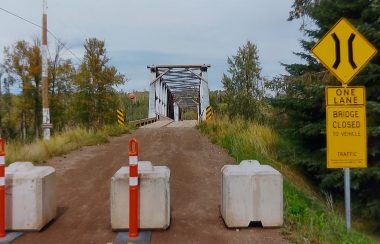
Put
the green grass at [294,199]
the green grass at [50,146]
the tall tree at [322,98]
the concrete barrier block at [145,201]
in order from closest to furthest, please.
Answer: the green grass at [294,199], the concrete barrier block at [145,201], the tall tree at [322,98], the green grass at [50,146]

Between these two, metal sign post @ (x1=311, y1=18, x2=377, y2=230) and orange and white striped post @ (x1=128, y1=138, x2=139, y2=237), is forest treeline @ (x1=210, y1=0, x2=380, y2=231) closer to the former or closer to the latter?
metal sign post @ (x1=311, y1=18, x2=377, y2=230)

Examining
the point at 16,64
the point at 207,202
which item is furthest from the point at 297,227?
the point at 16,64

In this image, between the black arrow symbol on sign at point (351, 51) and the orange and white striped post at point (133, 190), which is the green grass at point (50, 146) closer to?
the orange and white striped post at point (133, 190)

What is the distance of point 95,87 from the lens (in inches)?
1059

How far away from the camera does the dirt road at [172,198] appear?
589 centimetres

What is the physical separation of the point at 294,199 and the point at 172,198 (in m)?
2.24

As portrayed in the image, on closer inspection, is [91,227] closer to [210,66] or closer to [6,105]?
[6,105]

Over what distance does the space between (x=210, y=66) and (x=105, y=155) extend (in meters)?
42.4

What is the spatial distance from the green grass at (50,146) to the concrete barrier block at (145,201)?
6114 millimetres

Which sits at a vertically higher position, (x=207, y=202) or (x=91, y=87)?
(x=91, y=87)

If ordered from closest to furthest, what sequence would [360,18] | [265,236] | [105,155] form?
[265,236], [360,18], [105,155]

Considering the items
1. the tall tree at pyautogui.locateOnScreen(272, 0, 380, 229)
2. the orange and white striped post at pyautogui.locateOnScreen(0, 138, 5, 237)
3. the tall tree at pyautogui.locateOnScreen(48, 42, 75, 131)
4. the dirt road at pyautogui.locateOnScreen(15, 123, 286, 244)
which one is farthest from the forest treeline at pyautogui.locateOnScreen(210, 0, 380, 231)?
the tall tree at pyautogui.locateOnScreen(48, 42, 75, 131)

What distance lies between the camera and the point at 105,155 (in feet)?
42.3

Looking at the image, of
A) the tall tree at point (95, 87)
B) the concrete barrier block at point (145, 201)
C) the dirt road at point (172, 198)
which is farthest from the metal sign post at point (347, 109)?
the tall tree at point (95, 87)
